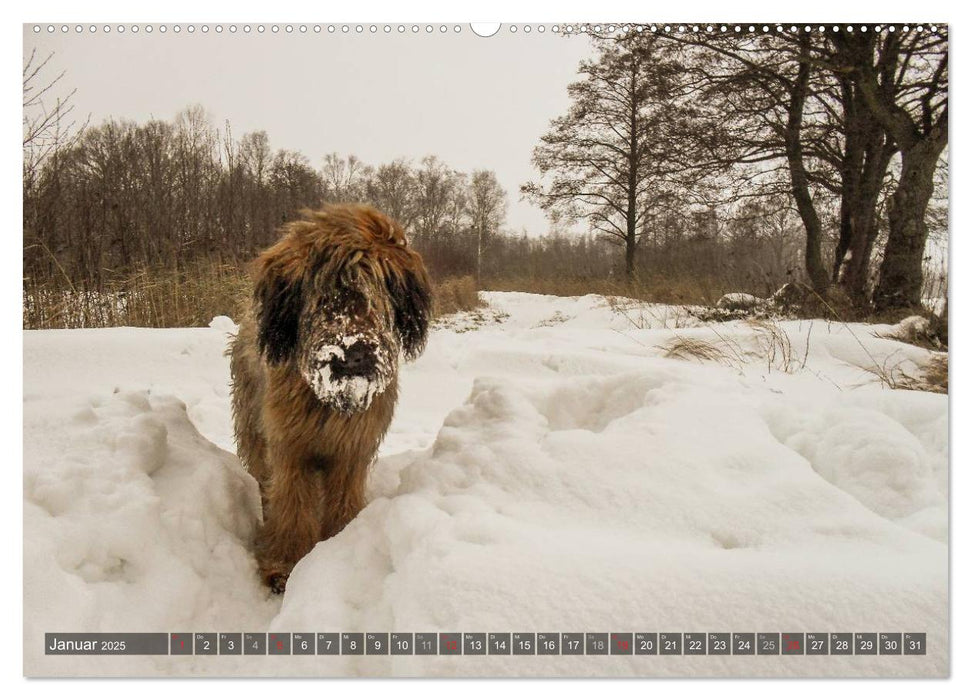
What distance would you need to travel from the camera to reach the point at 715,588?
2094 mm

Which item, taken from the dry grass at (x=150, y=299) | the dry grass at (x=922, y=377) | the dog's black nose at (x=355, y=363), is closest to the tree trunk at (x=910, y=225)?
the dry grass at (x=922, y=377)

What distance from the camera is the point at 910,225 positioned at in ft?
9.96

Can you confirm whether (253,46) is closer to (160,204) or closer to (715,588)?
(160,204)

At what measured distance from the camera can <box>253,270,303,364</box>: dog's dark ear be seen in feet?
8.38

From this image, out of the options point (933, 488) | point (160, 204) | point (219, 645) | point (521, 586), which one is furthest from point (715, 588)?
point (160, 204)

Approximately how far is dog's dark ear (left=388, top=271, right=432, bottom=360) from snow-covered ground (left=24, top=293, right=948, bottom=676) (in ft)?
2.09

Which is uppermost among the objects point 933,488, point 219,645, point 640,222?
point 640,222

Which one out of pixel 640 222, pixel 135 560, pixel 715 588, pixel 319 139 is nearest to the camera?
pixel 715 588

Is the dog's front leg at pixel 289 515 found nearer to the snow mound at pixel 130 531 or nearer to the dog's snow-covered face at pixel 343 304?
the snow mound at pixel 130 531

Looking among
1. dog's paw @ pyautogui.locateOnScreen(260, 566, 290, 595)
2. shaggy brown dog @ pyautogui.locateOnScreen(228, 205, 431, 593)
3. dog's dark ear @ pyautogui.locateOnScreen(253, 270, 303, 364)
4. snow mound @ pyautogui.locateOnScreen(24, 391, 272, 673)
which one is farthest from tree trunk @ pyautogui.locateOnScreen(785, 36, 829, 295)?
snow mound @ pyautogui.locateOnScreen(24, 391, 272, 673)

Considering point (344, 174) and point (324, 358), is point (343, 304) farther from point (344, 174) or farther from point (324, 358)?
point (344, 174)

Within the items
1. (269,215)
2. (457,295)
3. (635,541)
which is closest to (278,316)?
(269,215)

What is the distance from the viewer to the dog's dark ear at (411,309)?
2688 mm

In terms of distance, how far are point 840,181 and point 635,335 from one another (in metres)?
1.79
